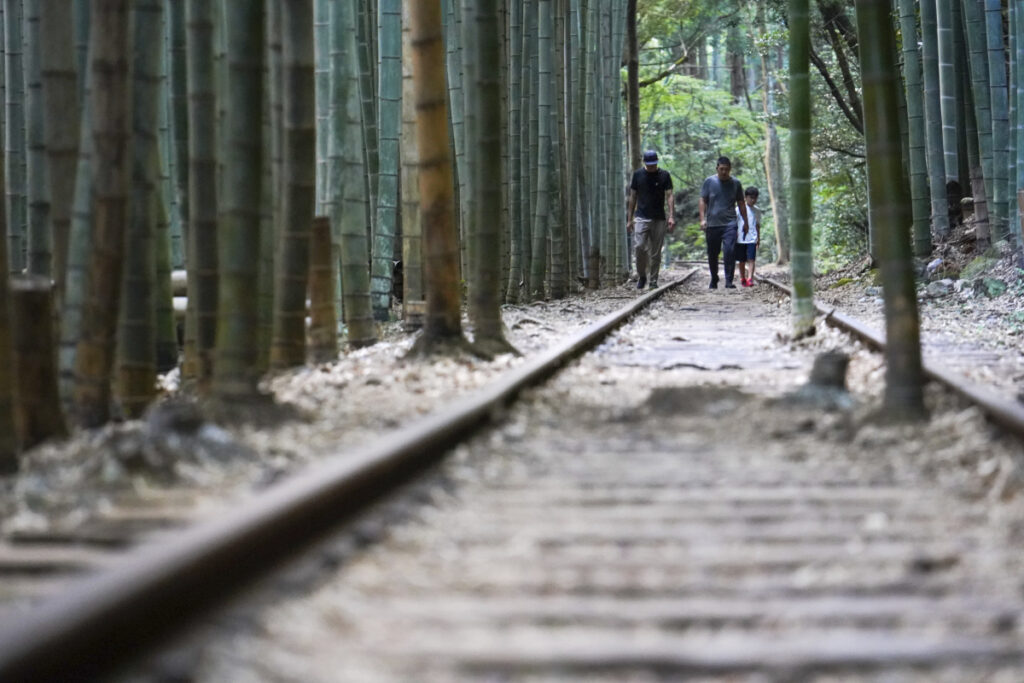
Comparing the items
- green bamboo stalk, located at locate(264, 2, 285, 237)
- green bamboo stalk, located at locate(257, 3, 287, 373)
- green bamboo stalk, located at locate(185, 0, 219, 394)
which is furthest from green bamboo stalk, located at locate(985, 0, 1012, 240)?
green bamboo stalk, located at locate(185, 0, 219, 394)

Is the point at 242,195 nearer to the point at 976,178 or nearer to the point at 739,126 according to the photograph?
the point at 976,178

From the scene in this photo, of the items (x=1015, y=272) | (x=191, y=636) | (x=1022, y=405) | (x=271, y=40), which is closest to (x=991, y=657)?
(x=191, y=636)

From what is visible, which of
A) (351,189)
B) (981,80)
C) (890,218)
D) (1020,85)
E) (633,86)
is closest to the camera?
(890,218)

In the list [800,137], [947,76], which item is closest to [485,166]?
[800,137]

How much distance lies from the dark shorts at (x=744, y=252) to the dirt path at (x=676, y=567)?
11.7 m

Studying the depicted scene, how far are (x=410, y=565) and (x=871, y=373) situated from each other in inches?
139

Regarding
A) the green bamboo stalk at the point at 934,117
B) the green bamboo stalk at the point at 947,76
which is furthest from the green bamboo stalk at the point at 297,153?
the green bamboo stalk at the point at 934,117

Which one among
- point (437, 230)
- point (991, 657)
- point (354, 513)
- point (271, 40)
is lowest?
point (991, 657)

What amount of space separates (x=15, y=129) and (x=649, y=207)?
328 inches

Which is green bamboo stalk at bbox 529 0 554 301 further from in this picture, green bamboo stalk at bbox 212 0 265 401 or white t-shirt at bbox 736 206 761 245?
green bamboo stalk at bbox 212 0 265 401

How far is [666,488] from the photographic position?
3.13 metres

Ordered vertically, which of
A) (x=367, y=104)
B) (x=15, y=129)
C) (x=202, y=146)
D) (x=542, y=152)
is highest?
(x=542, y=152)

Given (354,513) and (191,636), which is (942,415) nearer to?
(354,513)

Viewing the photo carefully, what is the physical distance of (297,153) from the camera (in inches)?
183
